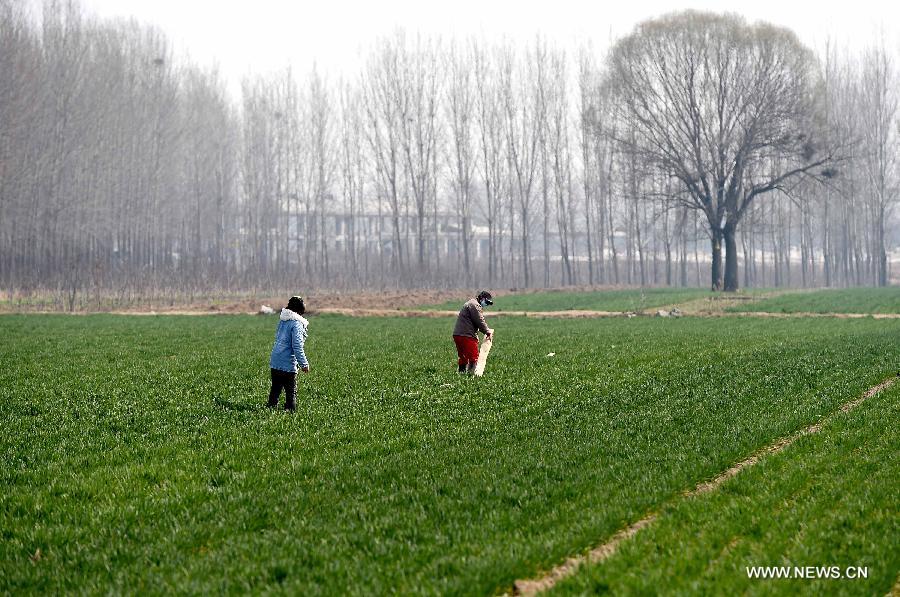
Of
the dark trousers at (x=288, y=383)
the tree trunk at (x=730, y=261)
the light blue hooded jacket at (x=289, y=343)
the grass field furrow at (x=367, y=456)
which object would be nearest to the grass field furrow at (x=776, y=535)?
the grass field furrow at (x=367, y=456)

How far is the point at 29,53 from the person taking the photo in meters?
59.8

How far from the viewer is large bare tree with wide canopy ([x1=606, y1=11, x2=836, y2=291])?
170 ft

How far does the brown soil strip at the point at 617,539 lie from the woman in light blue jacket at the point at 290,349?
6.72 metres

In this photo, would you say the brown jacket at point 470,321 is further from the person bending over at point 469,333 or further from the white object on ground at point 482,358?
the white object on ground at point 482,358

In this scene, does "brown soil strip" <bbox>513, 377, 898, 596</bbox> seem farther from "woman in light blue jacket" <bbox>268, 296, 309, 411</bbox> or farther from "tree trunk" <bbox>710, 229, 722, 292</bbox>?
"tree trunk" <bbox>710, 229, 722, 292</bbox>

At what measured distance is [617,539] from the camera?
7.43 metres

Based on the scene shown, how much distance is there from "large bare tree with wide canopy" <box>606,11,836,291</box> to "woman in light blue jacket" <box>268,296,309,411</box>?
42.4m

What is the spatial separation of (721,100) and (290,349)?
4609cm

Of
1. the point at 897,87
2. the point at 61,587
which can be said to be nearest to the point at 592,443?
the point at 61,587

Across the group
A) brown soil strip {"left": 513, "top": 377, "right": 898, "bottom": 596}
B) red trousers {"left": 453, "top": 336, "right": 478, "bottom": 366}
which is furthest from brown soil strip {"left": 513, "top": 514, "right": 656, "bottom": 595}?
red trousers {"left": 453, "top": 336, "right": 478, "bottom": 366}

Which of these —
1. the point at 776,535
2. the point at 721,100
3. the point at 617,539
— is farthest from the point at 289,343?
the point at 721,100

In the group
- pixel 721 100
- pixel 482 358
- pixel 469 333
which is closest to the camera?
pixel 469 333

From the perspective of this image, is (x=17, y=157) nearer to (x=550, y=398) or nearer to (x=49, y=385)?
(x=49, y=385)

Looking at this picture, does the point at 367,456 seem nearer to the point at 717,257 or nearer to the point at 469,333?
the point at 469,333
